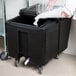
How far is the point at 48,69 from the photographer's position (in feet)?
7.25

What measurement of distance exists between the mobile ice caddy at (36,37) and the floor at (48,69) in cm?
9

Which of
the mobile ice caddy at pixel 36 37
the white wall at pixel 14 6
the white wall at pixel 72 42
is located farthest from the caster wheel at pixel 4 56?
the white wall at pixel 72 42

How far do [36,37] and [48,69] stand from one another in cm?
48

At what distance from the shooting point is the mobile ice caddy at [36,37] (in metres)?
1.96

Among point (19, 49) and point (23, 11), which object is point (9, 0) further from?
point (19, 49)

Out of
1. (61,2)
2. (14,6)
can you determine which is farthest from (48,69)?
(14,6)

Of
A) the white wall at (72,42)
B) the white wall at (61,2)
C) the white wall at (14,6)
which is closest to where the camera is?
the white wall at (61,2)

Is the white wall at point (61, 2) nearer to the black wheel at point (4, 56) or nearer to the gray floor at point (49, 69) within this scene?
the gray floor at point (49, 69)

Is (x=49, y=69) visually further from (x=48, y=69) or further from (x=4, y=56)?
(x=4, y=56)

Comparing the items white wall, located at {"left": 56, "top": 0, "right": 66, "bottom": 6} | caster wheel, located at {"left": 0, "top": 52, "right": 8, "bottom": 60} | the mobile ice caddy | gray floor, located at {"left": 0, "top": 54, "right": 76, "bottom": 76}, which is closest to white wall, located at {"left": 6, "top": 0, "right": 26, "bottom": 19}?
the mobile ice caddy

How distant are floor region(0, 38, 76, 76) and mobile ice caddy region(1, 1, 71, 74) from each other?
0.09 meters

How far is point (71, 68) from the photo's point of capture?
2238 millimetres

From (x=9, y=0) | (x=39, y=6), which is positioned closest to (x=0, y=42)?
(x=9, y=0)

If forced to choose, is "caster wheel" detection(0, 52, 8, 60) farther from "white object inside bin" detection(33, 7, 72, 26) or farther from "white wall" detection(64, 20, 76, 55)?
"white wall" detection(64, 20, 76, 55)
